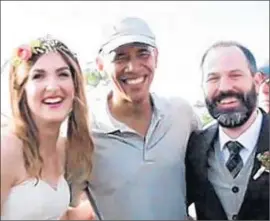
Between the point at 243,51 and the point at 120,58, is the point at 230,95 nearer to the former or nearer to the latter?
the point at 243,51

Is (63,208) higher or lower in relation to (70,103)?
lower

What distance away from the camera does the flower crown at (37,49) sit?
124cm

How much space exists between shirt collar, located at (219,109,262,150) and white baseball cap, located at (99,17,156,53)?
29 centimetres

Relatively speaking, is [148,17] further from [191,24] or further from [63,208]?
[63,208]

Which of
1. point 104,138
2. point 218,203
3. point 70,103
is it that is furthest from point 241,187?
point 70,103

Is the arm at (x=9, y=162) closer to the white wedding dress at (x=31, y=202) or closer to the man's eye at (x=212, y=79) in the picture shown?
the white wedding dress at (x=31, y=202)

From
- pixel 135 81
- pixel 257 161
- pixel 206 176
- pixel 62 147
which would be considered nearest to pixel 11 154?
pixel 62 147

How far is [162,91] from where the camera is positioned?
139 centimetres

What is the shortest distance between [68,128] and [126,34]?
264 mm

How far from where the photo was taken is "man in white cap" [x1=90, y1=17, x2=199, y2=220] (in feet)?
4.36

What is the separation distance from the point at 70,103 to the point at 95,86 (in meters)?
0.08

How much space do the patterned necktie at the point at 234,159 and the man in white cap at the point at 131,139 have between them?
14 cm

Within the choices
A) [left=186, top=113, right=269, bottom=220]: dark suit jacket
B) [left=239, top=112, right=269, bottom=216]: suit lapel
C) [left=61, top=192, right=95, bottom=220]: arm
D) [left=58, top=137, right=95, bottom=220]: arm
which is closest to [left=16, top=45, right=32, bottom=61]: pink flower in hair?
[left=58, top=137, right=95, bottom=220]: arm

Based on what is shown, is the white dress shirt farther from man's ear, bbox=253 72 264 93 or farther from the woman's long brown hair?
the woman's long brown hair
